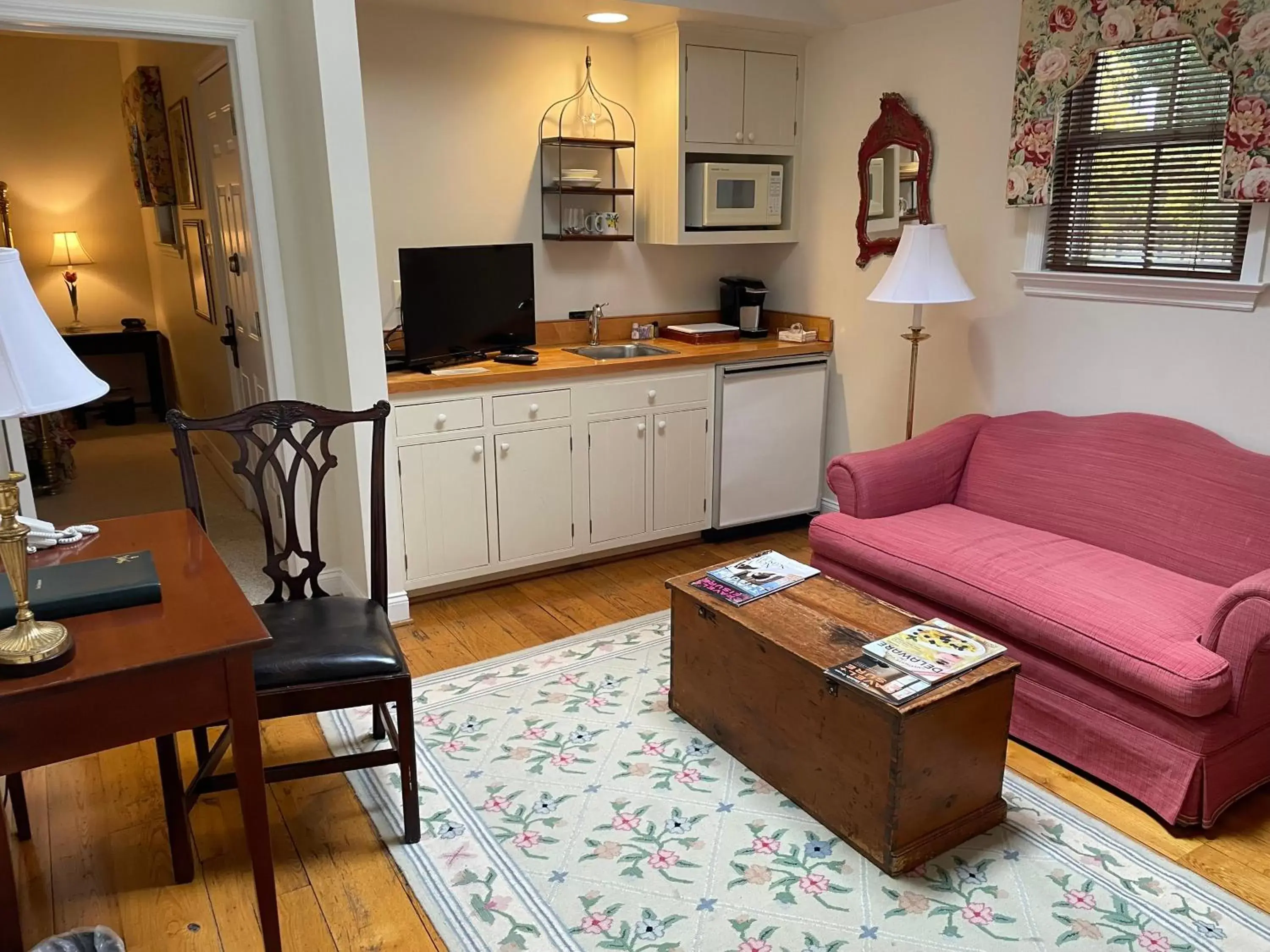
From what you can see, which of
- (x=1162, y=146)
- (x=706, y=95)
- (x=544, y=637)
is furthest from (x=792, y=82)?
(x=544, y=637)

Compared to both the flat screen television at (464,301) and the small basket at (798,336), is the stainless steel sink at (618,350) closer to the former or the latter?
the flat screen television at (464,301)

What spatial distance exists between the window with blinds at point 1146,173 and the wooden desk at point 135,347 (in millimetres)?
5714

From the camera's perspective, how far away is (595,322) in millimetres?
4223

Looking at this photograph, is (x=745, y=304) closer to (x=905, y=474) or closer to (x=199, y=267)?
(x=905, y=474)

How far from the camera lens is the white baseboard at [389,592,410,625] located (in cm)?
338

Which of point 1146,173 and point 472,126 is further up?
point 472,126

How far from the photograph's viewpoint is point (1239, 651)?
214 centimetres

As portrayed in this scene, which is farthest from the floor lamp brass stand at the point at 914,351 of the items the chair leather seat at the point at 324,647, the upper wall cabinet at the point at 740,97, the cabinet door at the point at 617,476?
the chair leather seat at the point at 324,647

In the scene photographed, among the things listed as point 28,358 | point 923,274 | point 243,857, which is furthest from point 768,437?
point 28,358

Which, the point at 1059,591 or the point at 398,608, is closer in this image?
the point at 1059,591

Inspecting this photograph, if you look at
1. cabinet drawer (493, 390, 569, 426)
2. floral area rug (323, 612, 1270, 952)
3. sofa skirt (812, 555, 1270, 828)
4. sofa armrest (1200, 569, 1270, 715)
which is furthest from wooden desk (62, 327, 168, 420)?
sofa armrest (1200, 569, 1270, 715)

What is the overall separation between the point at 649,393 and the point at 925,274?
3.89ft

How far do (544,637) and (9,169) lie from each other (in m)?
5.59

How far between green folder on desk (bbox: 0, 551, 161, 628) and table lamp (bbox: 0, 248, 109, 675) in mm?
83
